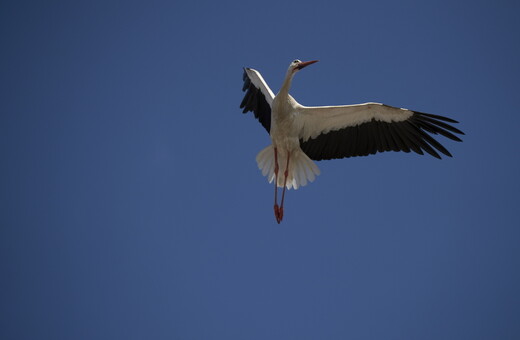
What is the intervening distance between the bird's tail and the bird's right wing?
0.41 m

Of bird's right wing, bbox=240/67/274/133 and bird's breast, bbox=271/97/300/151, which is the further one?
bird's right wing, bbox=240/67/274/133

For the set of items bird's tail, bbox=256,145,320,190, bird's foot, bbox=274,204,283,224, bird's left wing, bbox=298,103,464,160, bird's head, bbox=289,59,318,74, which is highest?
bird's head, bbox=289,59,318,74

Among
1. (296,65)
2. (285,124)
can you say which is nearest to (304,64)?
(296,65)

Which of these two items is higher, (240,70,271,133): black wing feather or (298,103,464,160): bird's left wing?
(240,70,271,133): black wing feather

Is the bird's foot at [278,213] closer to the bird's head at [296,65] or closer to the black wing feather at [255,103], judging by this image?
the black wing feather at [255,103]

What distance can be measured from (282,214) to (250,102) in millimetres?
1614

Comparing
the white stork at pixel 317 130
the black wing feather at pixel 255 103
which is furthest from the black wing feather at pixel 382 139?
the black wing feather at pixel 255 103

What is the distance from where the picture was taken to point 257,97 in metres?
10.2

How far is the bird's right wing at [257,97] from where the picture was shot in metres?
10.0

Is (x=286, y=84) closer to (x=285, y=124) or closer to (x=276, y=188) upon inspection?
(x=285, y=124)

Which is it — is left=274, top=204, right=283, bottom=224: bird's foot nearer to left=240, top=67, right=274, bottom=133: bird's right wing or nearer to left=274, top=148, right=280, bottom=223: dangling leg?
left=274, top=148, right=280, bottom=223: dangling leg

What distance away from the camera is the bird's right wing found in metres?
10.0

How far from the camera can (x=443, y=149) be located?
893cm

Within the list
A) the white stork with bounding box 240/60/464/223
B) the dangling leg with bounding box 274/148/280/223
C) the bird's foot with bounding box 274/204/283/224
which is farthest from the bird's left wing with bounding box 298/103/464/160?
the bird's foot with bounding box 274/204/283/224
